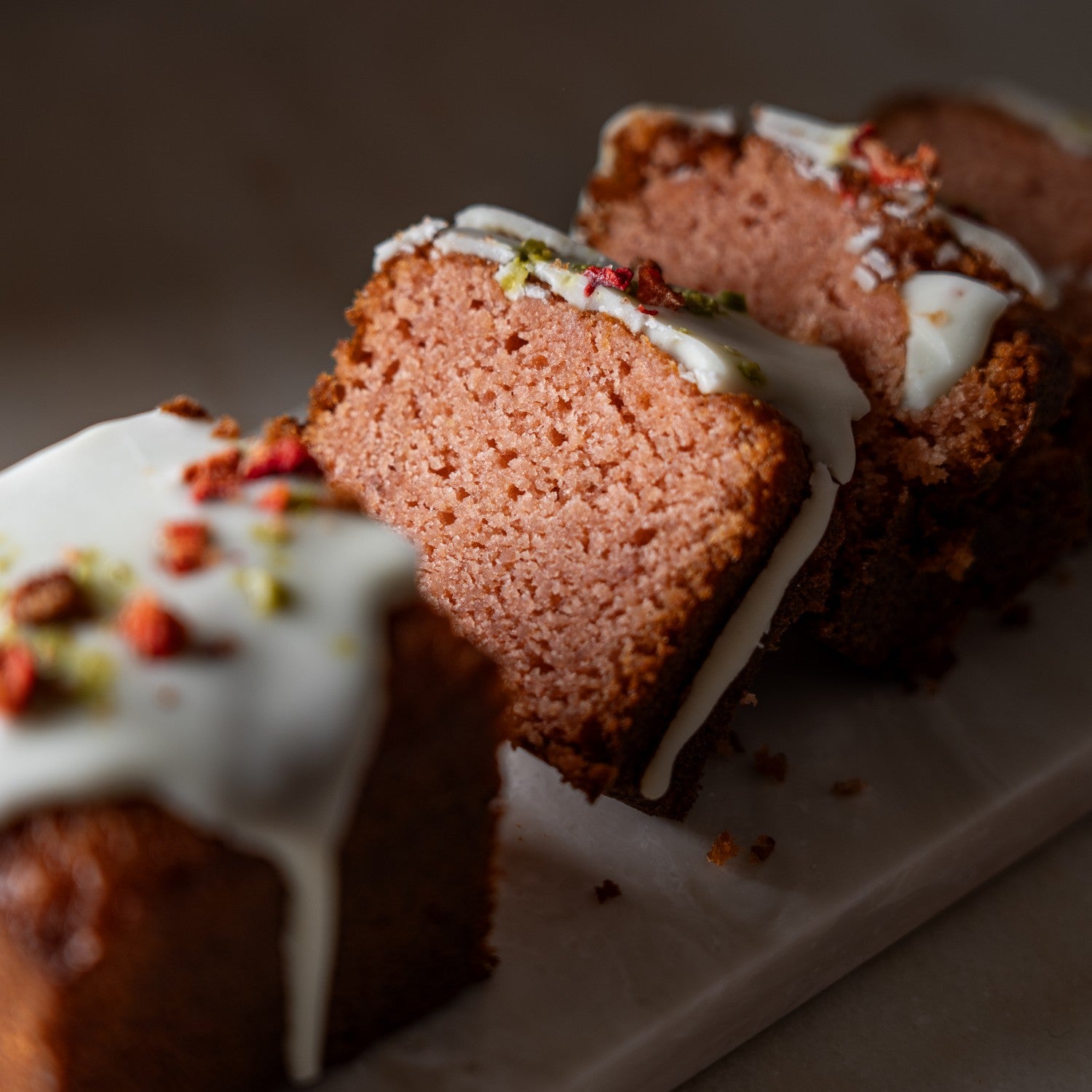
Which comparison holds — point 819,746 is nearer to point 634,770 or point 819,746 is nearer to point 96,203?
point 634,770

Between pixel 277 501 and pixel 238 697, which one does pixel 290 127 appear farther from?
pixel 238 697

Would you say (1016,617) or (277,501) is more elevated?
(277,501)

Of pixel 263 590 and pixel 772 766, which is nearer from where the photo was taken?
pixel 263 590

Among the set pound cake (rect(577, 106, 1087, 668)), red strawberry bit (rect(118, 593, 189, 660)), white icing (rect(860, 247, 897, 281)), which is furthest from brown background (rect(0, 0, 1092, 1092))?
red strawberry bit (rect(118, 593, 189, 660))

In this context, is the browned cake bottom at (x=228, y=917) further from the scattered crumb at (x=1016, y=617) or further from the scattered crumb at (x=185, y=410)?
the scattered crumb at (x=1016, y=617)

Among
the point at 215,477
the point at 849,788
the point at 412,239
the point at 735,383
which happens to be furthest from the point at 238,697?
the point at 849,788

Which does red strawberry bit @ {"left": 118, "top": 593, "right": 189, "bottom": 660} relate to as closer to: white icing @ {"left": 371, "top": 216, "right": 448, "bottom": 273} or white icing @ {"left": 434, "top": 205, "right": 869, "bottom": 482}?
white icing @ {"left": 434, "top": 205, "right": 869, "bottom": 482}

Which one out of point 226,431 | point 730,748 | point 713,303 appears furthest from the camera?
point 730,748
